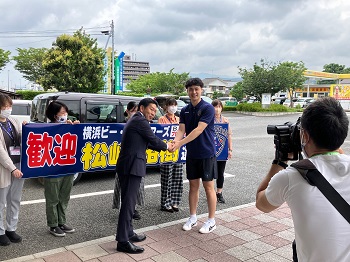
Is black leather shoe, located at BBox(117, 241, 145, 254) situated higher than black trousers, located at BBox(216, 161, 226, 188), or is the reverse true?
black trousers, located at BBox(216, 161, 226, 188)

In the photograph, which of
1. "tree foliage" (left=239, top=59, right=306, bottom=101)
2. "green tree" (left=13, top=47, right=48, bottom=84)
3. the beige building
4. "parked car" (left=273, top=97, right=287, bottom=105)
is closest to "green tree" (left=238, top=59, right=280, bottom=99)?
"tree foliage" (left=239, top=59, right=306, bottom=101)

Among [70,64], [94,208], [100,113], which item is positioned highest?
[70,64]

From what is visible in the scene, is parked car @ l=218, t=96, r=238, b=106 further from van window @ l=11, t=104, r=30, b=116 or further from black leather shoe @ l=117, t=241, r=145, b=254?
black leather shoe @ l=117, t=241, r=145, b=254

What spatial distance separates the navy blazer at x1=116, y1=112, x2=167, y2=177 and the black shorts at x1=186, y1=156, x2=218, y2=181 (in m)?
0.76

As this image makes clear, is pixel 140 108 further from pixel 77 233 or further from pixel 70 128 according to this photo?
pixel 77 233

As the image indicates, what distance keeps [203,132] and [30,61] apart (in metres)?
35.6

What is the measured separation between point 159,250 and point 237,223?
4.31 feet

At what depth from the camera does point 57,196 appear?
156 inches

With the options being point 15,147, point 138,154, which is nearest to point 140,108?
point 138,154

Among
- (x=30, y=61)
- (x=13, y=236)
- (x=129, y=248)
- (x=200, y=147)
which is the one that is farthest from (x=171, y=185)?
(x=30, y=61)

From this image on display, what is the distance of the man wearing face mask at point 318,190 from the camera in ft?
4.56

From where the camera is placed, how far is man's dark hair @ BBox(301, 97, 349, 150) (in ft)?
4.78

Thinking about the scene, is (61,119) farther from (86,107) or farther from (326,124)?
(326,124)

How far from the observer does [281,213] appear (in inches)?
189
